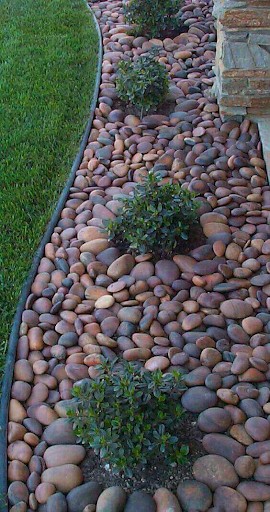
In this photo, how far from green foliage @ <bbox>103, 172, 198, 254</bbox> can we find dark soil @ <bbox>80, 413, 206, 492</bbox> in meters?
0.80

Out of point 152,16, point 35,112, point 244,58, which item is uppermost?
point 244,58

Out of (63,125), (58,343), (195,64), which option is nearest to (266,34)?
(195,64)

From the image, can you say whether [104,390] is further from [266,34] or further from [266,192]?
[266,34]

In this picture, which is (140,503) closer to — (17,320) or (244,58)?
(17,320)

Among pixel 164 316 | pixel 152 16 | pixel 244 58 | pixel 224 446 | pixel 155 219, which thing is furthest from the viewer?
pixel 152 16

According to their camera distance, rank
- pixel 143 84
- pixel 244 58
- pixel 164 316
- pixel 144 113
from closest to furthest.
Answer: pixel 164 316 → pixel 244 58 → pixel 143 84 → pixel 144 113

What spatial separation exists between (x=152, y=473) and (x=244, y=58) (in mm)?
2141

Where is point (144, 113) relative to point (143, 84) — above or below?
below

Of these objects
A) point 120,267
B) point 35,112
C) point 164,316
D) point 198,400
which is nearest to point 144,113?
point 35,112

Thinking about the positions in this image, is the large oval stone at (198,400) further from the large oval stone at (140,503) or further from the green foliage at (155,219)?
the green foliage at (155,219)

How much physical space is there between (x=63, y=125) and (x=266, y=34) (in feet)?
3.71

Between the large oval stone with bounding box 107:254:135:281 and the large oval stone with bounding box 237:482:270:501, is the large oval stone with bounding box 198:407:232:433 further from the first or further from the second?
the large oval stone with bounding box 107:254:135:281

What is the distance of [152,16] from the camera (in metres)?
4.10

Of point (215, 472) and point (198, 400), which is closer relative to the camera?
point (215, 472)
